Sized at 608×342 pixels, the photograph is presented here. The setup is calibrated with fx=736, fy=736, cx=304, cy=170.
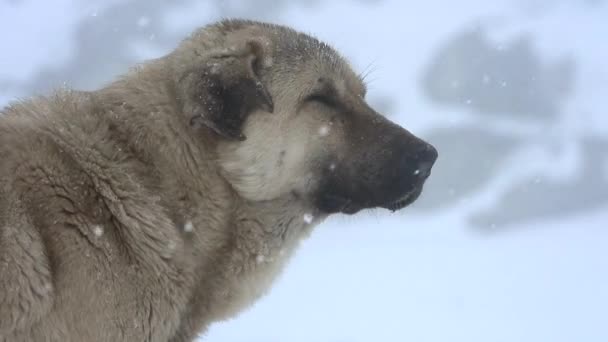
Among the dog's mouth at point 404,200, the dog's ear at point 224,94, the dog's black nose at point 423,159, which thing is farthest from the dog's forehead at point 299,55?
the dog's mouth at point 404,200

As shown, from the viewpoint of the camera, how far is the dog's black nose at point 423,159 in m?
3.82

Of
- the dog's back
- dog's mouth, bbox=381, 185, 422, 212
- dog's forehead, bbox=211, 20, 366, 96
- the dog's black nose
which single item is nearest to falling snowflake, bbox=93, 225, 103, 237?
the dog's back

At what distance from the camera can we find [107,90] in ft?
12.3

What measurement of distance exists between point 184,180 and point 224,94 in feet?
1.49

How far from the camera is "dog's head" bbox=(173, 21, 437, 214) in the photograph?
3605 millimetres

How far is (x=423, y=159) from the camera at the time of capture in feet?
12.6

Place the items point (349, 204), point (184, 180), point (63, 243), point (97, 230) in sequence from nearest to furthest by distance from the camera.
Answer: point (63, 243) → point (97, 230) → point (184, 180) → point (349, 204)

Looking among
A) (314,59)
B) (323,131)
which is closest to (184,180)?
(323,131)

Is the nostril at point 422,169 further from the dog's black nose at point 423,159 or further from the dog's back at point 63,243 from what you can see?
the dog's back at point 63,243

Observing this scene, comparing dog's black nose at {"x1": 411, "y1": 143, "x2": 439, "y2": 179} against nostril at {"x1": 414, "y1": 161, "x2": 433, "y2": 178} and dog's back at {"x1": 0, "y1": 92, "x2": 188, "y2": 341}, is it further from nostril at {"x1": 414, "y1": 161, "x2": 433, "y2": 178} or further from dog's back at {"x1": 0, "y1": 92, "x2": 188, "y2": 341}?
dog's back at {"x1": 0, "y1": 92, "x2": 188, "y2": 341}

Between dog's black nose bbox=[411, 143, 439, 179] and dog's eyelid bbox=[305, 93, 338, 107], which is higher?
dog's black nose bbox=[411, 143, 439, 179]

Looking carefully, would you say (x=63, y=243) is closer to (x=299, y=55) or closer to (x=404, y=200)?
(x=299, y=55)

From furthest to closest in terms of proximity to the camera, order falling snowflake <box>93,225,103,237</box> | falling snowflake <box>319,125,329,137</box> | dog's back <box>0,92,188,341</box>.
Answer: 1. falling snowflake <box>319,125,329,137</box>
2. falling snowflake <box>93,225,103,237</box>
3. dog's back <box>0,92,188,341</box>

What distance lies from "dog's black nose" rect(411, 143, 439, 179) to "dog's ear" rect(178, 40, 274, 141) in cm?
80
